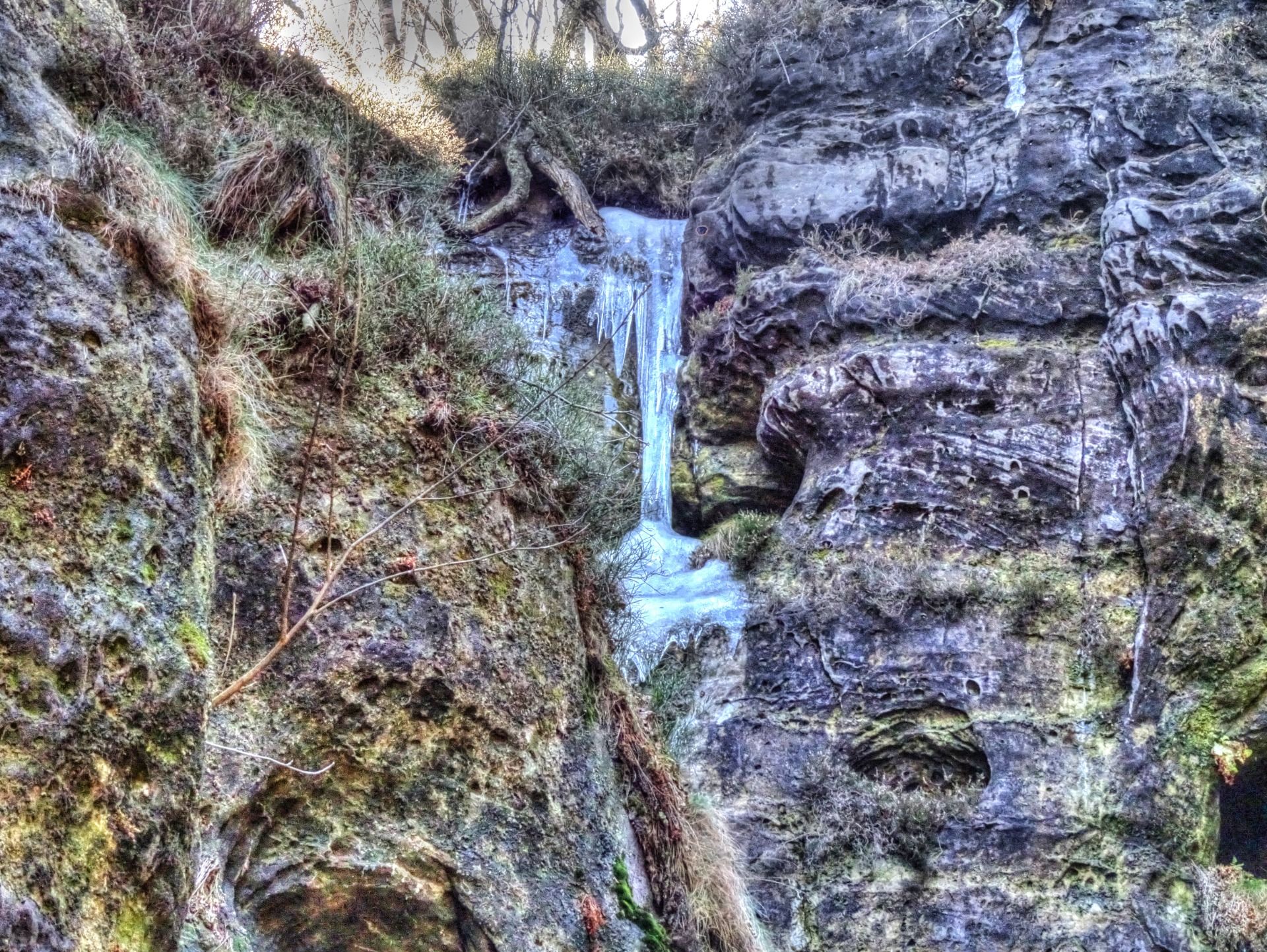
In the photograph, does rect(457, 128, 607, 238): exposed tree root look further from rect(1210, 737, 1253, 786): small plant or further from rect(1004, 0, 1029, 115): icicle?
rect(1210, 737, 1253, 786): small plant

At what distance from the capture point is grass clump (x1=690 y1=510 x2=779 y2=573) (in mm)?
10008

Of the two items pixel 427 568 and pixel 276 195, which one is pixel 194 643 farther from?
pixel 276 195

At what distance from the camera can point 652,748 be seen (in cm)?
588

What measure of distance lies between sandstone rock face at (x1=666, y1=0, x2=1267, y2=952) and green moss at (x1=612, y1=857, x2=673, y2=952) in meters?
3.54

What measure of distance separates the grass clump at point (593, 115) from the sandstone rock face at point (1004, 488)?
2.62 meters

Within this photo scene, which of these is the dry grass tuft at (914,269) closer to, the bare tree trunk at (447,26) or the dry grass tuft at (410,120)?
the dry grass tuft at (410,120)

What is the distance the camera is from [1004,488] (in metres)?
9.18

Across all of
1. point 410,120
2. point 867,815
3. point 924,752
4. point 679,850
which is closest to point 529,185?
point 410,120

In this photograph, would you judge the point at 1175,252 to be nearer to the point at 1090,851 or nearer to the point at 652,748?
the point at 1090,851

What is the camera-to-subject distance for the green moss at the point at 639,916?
4.88 m

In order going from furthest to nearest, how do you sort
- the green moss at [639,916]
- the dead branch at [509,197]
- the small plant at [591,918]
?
the dead branch at [509,197]
the green moss at [639,916]
the small plant at [591,918]

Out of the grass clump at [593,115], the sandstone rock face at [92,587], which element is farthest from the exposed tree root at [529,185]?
the sandstone rock face at [92,587]

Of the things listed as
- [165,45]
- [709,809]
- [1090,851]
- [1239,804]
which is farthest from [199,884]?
[1239,804]

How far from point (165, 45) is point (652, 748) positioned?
5373 mm
